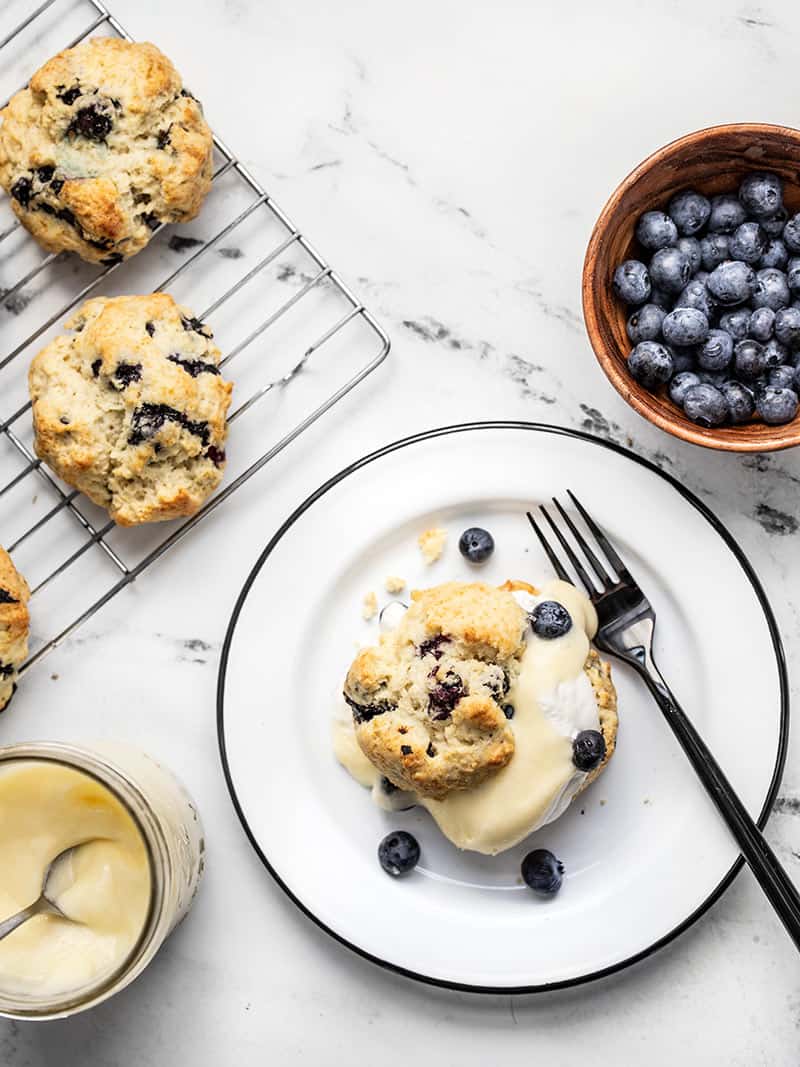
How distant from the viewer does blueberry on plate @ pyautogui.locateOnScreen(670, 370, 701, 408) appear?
7.35 ft

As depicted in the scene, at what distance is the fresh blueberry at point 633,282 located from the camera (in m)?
2.26

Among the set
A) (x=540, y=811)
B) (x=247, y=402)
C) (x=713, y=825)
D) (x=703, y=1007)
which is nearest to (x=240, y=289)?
(x=247, y=402)

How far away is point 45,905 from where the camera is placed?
2217 mm

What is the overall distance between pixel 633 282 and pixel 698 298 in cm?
13

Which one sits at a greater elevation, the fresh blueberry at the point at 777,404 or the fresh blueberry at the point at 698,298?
the fresh blueberry at the point at 698,298

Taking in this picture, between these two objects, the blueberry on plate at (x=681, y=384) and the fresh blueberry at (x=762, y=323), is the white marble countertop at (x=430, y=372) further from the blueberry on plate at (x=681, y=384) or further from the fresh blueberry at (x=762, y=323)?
the fresh blueberry at (x=762, y=323)

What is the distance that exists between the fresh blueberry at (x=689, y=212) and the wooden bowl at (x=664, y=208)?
29 mm

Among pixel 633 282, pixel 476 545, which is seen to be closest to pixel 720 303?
pixel 633 282

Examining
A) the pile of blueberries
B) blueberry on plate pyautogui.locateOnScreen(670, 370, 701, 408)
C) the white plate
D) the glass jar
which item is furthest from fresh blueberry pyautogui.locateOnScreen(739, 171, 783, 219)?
the glass jar

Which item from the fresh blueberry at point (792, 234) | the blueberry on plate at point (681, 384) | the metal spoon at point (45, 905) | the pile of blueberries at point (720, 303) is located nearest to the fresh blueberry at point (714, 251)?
the pile of blueberries at point (720, 303)

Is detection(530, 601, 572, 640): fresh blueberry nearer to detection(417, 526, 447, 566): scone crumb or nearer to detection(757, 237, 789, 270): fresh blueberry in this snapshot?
detection(417, 526, 447, 566): scone crumb

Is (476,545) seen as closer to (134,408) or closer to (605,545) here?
(605,545)

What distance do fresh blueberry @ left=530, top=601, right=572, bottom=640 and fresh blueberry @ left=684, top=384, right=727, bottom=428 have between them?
45cm

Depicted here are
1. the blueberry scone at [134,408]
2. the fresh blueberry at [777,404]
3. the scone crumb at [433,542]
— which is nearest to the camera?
the fresh blueberry at [777,404]
